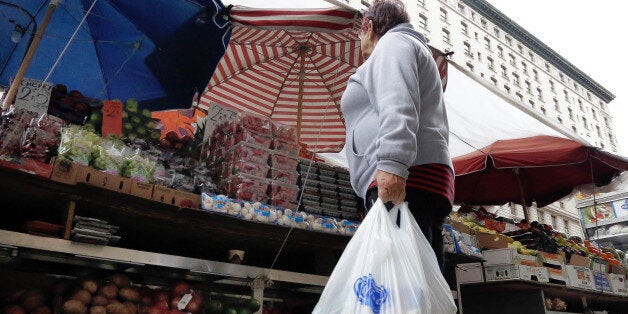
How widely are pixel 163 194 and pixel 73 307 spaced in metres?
0.75

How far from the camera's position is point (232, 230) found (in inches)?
118

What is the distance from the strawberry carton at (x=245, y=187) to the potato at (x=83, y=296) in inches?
40.6

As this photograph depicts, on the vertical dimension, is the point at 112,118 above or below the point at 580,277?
above

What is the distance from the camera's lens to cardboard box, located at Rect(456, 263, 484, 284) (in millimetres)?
5242

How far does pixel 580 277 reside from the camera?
5.84 m

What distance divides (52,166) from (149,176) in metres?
0.55

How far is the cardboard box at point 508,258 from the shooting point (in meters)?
5.05

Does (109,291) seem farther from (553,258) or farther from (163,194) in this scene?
(553,258)

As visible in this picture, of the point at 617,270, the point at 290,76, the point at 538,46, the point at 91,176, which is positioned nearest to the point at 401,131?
the point at 91,176

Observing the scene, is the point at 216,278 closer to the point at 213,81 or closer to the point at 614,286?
the point at 213,81

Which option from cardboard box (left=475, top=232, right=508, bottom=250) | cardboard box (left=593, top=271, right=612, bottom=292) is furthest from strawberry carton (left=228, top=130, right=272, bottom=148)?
cardboard box (left=593, top=271, right=612, bottom=292)

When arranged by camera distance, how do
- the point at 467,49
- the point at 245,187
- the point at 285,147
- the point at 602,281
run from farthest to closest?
the point at 467,49 < the point at 602,281 < the point at 285,147 < the point at 245,187

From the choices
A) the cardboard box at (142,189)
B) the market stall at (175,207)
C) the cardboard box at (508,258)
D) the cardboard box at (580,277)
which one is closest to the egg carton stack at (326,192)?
the market stall at (175,207)

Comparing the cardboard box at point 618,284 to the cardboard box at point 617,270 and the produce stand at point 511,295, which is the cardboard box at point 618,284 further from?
the produce stand at point 511,295
